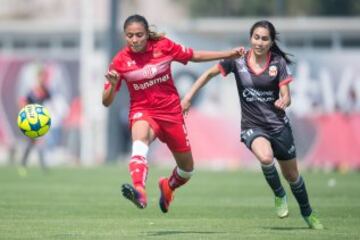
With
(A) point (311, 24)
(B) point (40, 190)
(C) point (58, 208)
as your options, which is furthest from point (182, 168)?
(A) point (311, 24)

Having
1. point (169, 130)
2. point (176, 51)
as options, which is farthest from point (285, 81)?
point (169, 130)

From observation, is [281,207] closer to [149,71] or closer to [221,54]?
[221,54]

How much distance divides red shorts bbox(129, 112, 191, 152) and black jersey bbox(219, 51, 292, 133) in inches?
27.6

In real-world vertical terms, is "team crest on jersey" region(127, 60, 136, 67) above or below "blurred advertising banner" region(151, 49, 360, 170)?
above

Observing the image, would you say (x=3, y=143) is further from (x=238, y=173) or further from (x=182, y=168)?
(x=182, y=168)

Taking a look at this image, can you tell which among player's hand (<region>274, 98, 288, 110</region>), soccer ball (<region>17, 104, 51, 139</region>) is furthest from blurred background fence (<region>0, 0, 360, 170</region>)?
player's hand (<region>274, 98, 288, 110</region>)

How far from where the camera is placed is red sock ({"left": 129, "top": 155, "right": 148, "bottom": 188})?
37.9 feet

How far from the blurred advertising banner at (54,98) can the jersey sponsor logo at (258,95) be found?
25.3 meters

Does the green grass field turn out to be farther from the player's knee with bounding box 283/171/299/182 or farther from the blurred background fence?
the blurred background fence

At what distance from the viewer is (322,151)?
31062 mm

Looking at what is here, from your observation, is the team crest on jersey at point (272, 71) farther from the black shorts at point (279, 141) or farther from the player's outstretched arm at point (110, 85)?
the player's outstretched arm at point (110, 85)

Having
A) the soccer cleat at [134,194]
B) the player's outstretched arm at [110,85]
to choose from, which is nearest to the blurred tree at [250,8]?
the player's outstretched arm at [110,85]

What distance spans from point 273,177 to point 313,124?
63.9ft

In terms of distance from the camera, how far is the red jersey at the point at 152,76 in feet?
39.5
